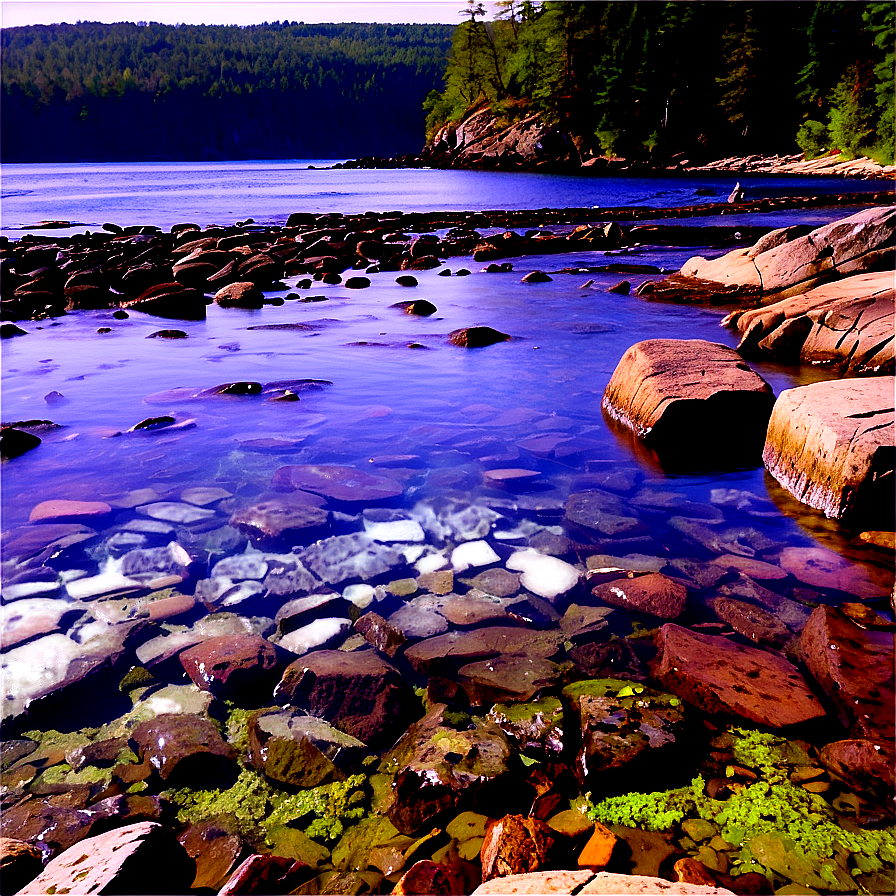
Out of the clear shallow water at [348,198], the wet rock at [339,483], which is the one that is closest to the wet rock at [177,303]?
the wet rock at [339,483]

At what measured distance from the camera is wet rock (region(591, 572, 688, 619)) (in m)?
3.25

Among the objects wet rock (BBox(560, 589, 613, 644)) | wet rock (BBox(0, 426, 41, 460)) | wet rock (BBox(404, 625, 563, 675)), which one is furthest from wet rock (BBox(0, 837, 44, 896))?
wet rock (BBox(0, 426, 41, 460))

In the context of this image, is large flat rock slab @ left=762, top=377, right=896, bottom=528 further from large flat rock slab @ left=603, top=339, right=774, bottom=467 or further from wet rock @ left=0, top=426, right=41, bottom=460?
wet rock @ left=0, top=426, right=41, bottom=460

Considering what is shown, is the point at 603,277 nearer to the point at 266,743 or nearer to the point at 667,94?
the point at 266,743

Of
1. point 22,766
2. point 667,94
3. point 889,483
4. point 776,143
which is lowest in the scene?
point 22,766

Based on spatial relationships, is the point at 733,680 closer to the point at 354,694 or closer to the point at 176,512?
the point at 354,694

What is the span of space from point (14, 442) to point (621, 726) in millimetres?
5664

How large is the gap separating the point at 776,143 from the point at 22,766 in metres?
73.3

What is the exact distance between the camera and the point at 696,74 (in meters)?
63.0

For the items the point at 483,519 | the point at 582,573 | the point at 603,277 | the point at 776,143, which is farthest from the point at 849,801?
the point at 776,143

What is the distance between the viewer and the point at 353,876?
1988mm

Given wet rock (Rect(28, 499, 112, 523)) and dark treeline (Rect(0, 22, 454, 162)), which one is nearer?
wet rock (Rect(28, 499, 112, 523))

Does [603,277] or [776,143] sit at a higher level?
[776,143]

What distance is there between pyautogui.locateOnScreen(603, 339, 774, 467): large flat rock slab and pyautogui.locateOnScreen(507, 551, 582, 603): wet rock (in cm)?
188
